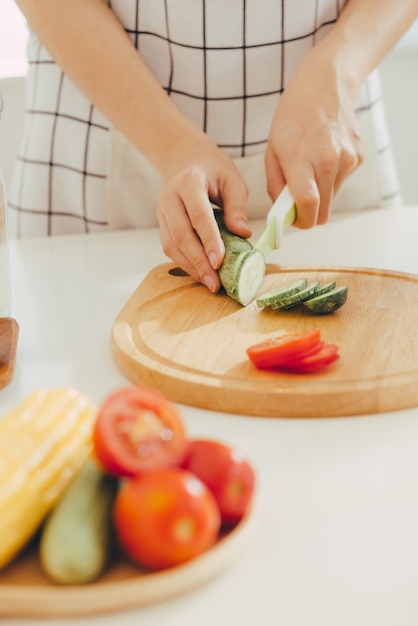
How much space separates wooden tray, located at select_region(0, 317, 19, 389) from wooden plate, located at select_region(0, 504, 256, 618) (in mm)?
517

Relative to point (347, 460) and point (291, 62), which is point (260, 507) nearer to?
point (347, 460)

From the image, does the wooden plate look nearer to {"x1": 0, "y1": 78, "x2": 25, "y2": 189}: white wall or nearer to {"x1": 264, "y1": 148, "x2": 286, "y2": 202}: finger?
{"x1": 264, "y1": 148, "x2": 286, "y2": 202}: finger

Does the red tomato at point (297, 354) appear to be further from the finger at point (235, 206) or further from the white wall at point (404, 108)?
the white wall at point (404, 108)

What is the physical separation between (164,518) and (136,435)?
9cm

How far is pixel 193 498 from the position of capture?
2.22ft

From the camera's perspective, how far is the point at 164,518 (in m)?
0.67

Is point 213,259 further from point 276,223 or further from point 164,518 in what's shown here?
point 164,518

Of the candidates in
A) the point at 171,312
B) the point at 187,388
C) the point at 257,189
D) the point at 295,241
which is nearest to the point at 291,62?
the point at 257,189

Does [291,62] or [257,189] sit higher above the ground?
[291,62]

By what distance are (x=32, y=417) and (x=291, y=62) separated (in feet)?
5.26

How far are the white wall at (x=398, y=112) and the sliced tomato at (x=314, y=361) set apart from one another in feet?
9.04

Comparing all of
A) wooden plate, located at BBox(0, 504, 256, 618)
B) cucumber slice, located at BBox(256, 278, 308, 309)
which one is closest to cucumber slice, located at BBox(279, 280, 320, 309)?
cucumber slice, located at BBox(256, 278, 308, 309)

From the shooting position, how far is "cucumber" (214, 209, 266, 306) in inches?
59.5

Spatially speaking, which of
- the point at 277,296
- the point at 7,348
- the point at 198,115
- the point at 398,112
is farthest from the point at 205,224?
the point at 398,112
